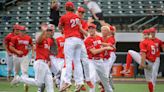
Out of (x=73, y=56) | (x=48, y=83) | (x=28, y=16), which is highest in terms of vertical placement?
(x=73, y=56)

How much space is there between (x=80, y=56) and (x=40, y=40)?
1.26 metres

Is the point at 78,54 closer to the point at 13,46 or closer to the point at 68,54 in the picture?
the point at 68,54

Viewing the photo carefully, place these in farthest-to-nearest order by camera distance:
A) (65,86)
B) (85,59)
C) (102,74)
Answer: (85,59) → (102,74) → (65,86)

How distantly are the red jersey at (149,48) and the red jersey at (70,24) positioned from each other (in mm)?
2770

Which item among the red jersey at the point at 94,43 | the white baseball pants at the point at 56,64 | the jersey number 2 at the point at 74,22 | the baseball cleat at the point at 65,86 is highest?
the jersey number 2 at the point at 74,22

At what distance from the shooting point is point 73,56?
13.2m

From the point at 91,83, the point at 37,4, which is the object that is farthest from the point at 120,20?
the point at 91,83

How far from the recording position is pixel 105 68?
1403 cm

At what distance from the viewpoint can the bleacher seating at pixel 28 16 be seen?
31109 mm

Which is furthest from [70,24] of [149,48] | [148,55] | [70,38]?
[148,55]

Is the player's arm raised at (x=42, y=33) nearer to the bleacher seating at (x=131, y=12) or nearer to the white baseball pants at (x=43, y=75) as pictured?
the white baseball pants at (x=43, y=75)

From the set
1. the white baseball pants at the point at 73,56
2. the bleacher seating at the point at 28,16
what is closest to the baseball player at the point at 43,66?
the white baseball pants at the point at 73,56

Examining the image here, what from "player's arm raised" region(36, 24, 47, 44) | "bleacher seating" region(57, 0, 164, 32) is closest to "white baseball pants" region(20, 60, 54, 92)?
"player's arm raised" region(36, 24, 47, 44)

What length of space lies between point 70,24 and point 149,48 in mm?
3225
